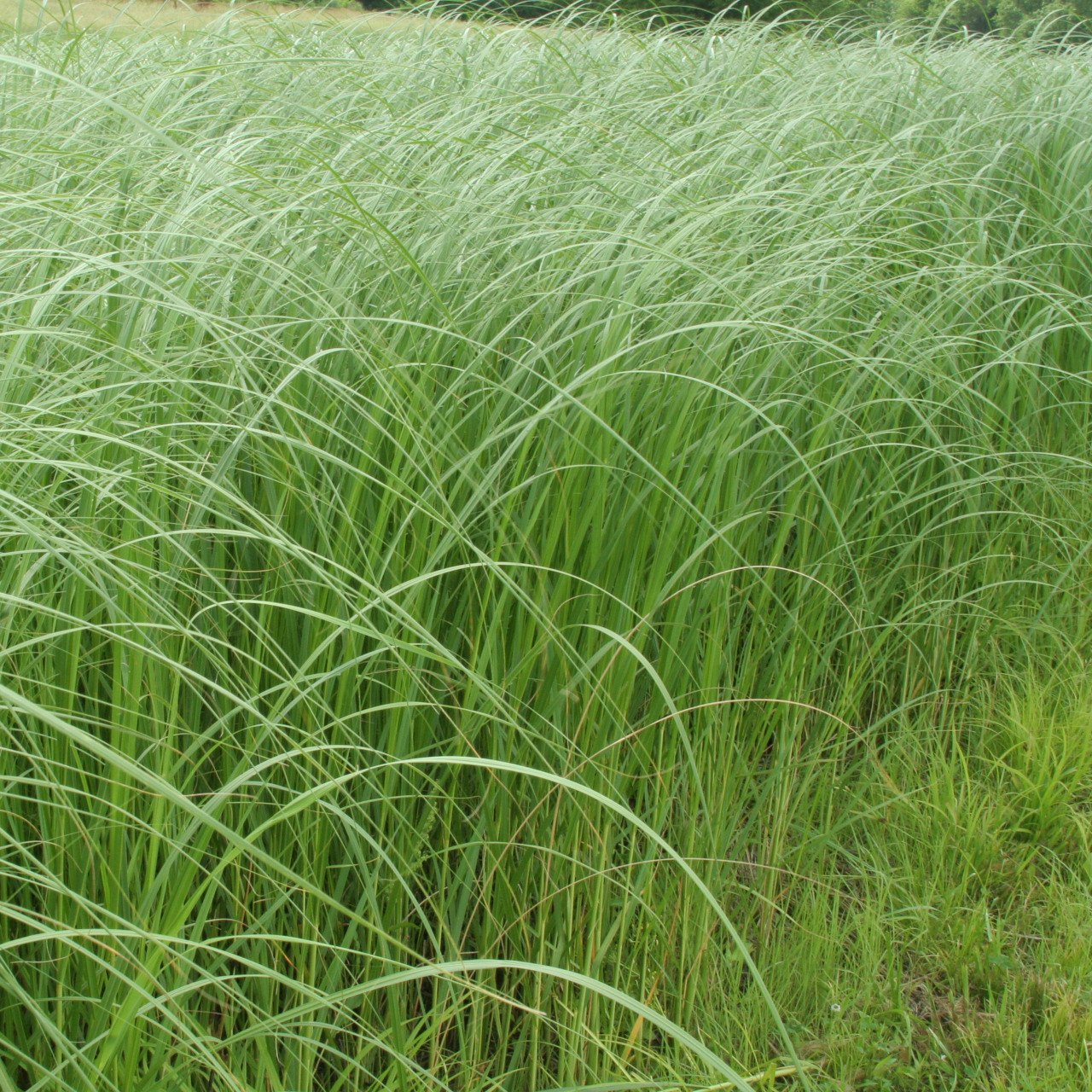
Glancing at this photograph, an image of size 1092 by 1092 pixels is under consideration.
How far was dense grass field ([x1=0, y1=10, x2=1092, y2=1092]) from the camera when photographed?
102 centimetres

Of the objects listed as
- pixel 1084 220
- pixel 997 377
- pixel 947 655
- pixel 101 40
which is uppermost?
pixel 101 40

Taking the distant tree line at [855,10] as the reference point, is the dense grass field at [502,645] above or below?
below

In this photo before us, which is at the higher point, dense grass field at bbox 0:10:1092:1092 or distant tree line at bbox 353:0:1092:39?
distant tree line at bbox 353:0:1092:39

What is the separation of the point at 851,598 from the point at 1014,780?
1.30 ft

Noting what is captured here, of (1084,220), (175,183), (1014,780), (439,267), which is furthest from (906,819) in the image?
(1084,220)

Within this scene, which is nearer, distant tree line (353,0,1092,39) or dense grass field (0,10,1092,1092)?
dense grass field (0,10,1092,1092)

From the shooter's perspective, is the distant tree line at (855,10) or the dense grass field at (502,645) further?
the distant tree line at (855,10)

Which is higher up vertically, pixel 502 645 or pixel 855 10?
pixel 855 10

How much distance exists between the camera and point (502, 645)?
1275mm

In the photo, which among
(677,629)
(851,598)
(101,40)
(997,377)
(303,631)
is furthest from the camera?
(101,40)

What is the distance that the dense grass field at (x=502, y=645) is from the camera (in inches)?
40.3

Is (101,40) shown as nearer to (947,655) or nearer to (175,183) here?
(175,183)

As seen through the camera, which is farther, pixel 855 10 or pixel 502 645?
pixel 855 10

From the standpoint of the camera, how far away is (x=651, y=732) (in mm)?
1419
